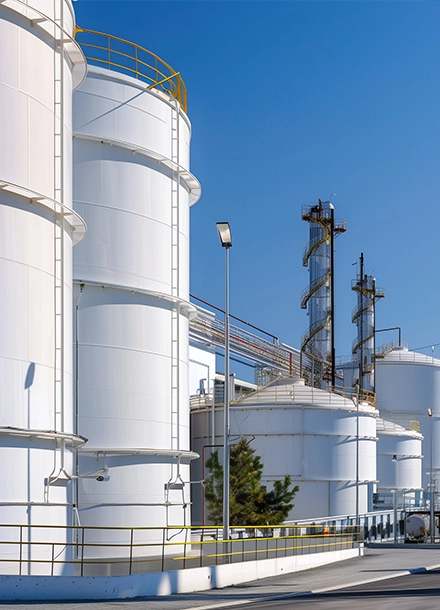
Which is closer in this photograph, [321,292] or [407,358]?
[321,292]

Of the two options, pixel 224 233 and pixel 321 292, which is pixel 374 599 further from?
pixel 321 292

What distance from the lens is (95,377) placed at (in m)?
27.3

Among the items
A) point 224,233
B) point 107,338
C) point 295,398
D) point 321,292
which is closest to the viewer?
point 224,233

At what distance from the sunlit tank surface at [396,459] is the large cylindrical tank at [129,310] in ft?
91.7

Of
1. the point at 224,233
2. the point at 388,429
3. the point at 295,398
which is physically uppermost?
the point at 224,233

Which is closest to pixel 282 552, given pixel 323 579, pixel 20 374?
pixel 323 579

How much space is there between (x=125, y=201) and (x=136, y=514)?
909 cm

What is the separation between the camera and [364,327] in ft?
215

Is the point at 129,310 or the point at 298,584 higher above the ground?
the point at 129,310

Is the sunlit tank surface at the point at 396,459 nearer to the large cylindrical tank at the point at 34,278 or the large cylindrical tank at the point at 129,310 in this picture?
the large cylindrical tank at the point at 129,310

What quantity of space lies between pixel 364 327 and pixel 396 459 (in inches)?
482

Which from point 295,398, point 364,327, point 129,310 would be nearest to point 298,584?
point 129,310

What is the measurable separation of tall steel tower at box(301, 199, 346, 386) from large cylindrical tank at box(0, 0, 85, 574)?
110 ft

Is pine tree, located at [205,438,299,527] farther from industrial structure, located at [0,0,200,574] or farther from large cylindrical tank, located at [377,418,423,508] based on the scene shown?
large cylindrical tank, located at [377,418,423,508]
